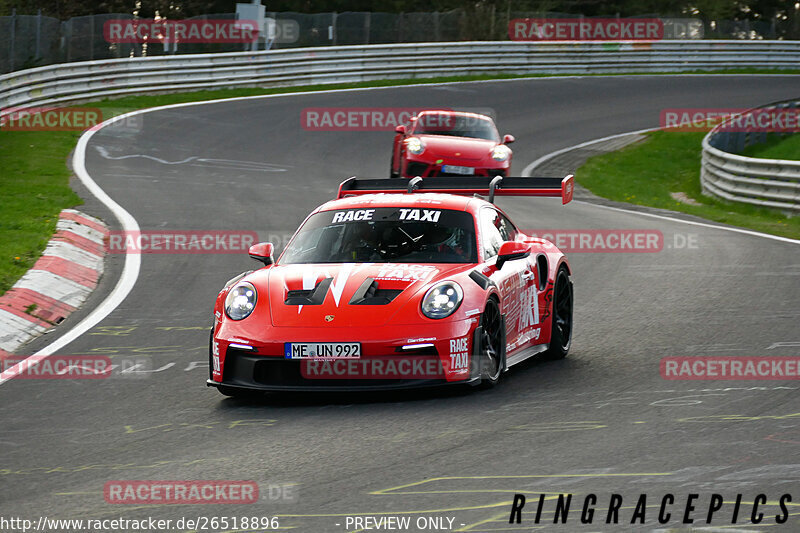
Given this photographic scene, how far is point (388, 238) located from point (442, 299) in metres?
1.11

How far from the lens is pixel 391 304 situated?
307 inches

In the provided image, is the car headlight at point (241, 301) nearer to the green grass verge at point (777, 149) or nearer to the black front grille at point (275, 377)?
the black front grille at point (275, 377)


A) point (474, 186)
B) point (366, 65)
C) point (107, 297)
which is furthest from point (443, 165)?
point (366, 65)

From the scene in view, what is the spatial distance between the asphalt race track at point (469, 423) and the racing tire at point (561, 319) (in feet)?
0.49

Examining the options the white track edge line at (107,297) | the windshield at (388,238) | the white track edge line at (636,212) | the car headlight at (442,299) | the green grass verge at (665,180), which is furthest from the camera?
the green grass verge at (665,180)

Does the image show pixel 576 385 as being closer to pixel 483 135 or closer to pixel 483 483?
pixel 483 483

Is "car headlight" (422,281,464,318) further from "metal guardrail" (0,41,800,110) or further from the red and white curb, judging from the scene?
"metal guardrail" (0,41,800,110)

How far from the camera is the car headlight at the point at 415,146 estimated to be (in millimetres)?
19250

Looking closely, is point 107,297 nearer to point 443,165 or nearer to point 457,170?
point 443,165

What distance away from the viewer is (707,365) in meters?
8.59

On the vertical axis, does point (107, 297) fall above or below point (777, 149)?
above

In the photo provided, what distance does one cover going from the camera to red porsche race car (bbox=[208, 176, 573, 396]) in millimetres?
7590

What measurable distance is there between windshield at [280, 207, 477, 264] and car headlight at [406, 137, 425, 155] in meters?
10.2

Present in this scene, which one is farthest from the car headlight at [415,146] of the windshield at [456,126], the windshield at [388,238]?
the windshield at [388,238]
